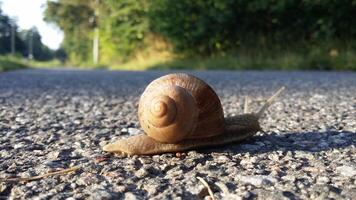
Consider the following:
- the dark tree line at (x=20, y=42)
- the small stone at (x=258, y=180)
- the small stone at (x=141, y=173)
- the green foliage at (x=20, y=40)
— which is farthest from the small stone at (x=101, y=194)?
the green foliage at (x=20, y=40)

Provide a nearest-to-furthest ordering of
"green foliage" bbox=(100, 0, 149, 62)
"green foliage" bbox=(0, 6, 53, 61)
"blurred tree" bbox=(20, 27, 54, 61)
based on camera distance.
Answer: "green foliage" bbox=(100, 0, 149, 62), "green foliage" bbox=(0, 6, 53, 61), "blurred tree" bbox=(20, 27, 54, 61)

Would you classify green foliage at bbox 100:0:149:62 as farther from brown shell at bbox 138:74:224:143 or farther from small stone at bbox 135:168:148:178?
small stone at bbox 135:168:148:178

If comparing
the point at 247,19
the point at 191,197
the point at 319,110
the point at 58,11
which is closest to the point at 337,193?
the point at 191,197

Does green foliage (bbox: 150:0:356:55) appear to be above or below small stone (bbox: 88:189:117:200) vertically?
above

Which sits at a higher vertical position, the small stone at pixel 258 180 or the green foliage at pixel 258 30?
the green foliage at pixel 258 30

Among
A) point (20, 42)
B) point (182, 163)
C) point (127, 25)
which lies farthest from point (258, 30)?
point (20, 42)

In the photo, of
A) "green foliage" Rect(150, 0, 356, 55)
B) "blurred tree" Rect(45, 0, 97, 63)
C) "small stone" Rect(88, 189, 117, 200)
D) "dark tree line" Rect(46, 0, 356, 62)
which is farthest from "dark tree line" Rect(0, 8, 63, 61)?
"small stone" Rect(88, 189, 117, 200)

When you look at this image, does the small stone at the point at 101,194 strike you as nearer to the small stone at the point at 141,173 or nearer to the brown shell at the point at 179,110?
the small stone at the point at 141,173
